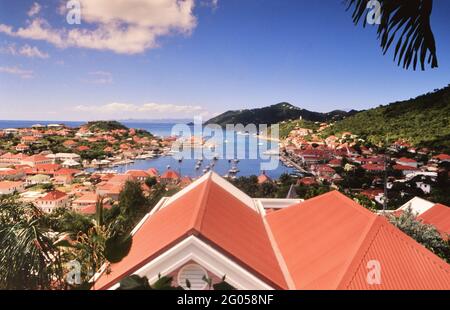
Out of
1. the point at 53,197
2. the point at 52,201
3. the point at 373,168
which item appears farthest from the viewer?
→ the point at 373,168

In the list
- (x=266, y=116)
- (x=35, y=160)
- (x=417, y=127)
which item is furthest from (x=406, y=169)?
(x=266, y=116)

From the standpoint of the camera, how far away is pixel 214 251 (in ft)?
16.8

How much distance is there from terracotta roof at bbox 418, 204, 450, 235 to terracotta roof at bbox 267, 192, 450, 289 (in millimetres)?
10292

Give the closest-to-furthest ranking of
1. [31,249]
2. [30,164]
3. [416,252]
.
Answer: [31,249] → [416,252] → [30,164]

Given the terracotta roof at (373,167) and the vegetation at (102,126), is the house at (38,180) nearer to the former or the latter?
the terracotta roof at (373,167)

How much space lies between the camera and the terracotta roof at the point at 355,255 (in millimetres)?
5391

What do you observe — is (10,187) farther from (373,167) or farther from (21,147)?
(373,167)

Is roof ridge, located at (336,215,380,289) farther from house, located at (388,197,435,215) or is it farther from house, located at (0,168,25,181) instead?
house, located at (0,168,25,181)

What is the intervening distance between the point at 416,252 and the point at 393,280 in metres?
0.99

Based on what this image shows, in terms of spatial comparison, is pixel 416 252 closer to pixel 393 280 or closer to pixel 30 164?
pixel 393 280

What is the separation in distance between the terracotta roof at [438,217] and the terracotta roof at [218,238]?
1080 cm

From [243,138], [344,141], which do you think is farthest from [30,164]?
[243,138]

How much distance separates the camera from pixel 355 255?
5.66 meters

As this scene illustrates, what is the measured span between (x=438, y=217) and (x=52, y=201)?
34.4 m
